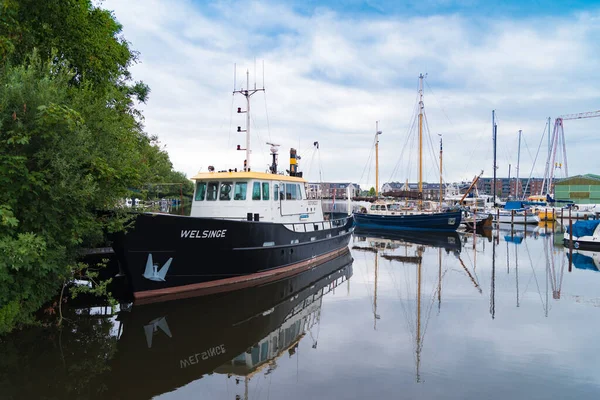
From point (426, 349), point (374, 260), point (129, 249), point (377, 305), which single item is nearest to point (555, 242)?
point (374, 260)

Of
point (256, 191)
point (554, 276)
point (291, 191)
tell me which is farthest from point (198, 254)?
point (554, 276)

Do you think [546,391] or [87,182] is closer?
[546,391]

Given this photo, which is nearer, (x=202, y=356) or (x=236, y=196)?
(x=202, y=356)

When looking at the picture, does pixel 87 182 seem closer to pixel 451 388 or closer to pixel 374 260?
pixel 451 388

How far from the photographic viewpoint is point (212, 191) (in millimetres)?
13719

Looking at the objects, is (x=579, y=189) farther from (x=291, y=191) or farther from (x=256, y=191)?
(x=256, y=191)

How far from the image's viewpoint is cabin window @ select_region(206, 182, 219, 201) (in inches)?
539

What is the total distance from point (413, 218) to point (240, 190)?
84.0 ft

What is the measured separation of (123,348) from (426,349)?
19.8ft

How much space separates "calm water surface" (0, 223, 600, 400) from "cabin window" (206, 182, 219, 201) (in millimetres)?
3568

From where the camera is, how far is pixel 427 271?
1697 centimetres

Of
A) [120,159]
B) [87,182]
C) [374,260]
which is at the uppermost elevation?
[120,159]

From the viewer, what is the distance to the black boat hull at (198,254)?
1003 centimetres

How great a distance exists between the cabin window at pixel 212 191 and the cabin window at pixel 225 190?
0.18 m
